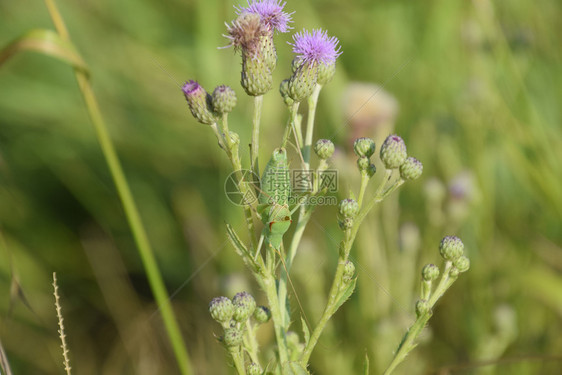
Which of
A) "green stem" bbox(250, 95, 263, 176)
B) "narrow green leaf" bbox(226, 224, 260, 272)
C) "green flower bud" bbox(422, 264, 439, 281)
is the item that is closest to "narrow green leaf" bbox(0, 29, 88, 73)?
"green stem" bbox(250, 95, 263, 176)

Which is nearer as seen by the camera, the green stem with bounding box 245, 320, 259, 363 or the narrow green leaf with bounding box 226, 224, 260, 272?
the narrow green leaf with bounding box 226, 224, 260, 272

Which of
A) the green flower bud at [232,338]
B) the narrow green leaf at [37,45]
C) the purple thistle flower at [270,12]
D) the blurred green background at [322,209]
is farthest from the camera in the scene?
the blurred green background at [322,209]

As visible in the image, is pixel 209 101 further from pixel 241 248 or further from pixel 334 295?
pixel 334 295

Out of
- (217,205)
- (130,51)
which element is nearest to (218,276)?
(217,205)

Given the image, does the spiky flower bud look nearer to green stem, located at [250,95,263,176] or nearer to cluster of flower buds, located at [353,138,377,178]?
green stem, located at [250,95,263,176]

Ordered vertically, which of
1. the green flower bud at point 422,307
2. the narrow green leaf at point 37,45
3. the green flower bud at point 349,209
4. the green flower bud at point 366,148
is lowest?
the green flower bud at point 422,307

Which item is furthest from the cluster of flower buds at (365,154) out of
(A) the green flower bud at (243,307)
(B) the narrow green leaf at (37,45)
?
(B) the narrow green leaf at (37,45)

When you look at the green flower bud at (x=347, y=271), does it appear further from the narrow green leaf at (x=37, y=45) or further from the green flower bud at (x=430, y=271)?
the narrow green leaf at (x=37, y=45)

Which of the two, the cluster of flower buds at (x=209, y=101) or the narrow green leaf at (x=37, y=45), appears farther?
the narrow green leaf at (x=37, y=45)

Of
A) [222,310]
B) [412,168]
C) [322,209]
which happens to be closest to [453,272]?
[412,168]
